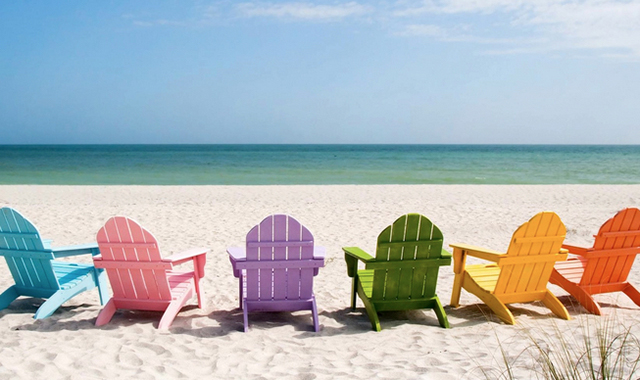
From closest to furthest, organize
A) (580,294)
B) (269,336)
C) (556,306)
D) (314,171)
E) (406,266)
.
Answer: (269,336), (406,266), (556,306), (580,294), (314,171)

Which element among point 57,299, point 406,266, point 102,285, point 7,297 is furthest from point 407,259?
point 7,297

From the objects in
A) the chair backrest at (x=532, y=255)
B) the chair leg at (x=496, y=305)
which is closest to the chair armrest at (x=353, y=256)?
the chair leg at (x=496, y=305)

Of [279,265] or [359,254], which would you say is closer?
[279,265]

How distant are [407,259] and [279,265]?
105cm

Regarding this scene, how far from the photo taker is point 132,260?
384 centimetres

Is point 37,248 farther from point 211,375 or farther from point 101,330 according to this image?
point 211,375

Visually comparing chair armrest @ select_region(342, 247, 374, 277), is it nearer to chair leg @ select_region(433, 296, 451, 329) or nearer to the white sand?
the white sand

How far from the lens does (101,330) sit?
3.83 meters

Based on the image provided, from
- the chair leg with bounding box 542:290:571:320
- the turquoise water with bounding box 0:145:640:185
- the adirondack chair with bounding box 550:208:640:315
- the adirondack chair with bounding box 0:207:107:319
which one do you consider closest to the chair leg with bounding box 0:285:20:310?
the adirondack chair with bounding box 0:207:107:319

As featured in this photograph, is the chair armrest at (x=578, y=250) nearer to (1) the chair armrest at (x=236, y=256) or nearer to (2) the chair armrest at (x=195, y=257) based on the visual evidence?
(1) the chair armrest at (x=236, y=256)

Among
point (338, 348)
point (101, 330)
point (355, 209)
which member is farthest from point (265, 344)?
point (355, 209)

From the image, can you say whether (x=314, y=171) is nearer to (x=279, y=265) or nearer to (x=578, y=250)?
(x=578, y=250)

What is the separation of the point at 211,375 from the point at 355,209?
8.00 metres

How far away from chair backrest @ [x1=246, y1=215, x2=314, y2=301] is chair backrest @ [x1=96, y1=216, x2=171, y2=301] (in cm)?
71
